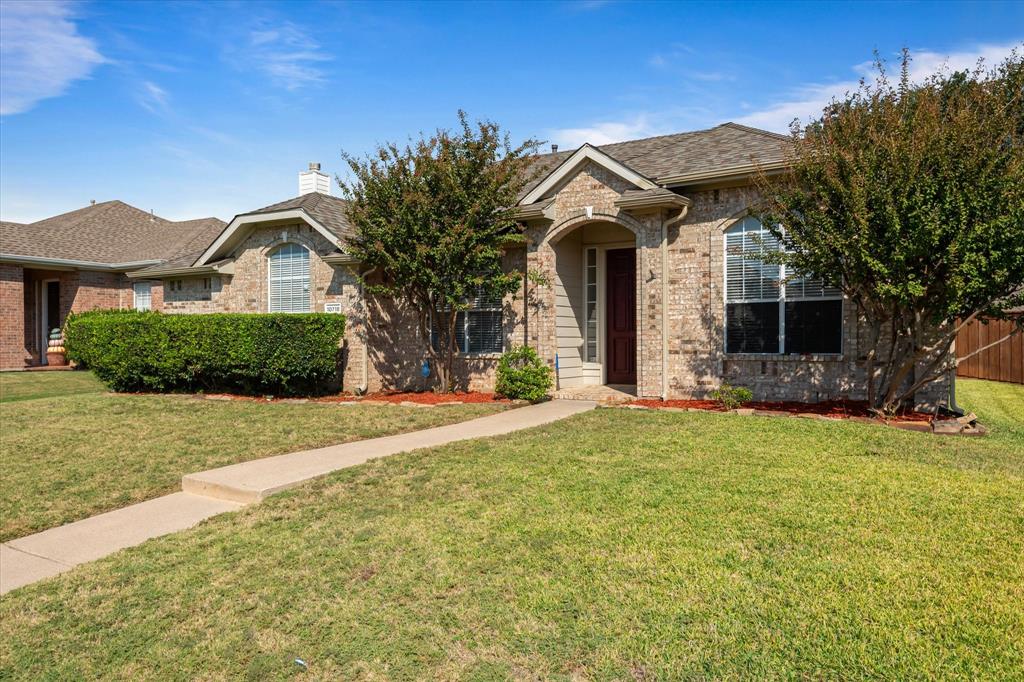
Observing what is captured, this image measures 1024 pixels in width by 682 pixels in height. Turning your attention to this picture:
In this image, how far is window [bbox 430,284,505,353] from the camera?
13.8m

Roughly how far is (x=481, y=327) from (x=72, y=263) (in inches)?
624

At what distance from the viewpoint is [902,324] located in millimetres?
9305

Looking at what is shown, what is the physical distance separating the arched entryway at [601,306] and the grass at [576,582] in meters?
7.03

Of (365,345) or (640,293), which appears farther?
(365,345)

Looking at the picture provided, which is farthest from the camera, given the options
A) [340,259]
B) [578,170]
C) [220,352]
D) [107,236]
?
[107,236]

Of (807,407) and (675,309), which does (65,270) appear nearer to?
(675,309)

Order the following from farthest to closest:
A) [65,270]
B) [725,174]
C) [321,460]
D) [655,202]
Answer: [65,270] → [655,202] → [725,174] → [321,460]

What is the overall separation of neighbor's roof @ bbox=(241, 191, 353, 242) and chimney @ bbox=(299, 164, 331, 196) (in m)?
1.02

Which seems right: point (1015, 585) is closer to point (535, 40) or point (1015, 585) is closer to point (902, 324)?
point (902, 324)

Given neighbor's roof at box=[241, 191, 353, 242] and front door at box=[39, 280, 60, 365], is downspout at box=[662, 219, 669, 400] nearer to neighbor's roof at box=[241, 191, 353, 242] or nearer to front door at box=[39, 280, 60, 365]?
neighbor's roof at box=[241, 191, 353, 242]

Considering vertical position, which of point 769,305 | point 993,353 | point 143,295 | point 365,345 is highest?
point 143,295

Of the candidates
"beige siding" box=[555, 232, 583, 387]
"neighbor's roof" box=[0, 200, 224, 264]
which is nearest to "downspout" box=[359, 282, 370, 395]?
"beige siding" box=[555, 232, 583, 387]

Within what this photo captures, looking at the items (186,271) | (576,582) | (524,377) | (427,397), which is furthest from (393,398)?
(576,582)

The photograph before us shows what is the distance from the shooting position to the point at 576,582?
4.20 m
